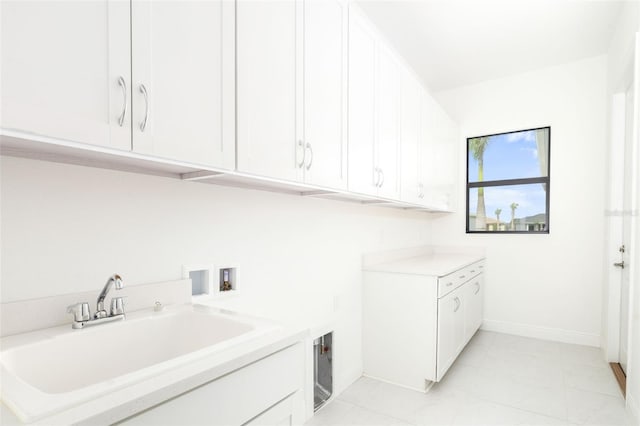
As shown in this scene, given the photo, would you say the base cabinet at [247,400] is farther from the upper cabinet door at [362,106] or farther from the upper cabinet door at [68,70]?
the upper cabinet door at [362,106]

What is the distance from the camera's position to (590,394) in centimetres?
240

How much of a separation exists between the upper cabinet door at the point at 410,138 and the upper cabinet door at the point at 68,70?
2002 millimetres

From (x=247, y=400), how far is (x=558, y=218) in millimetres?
3773

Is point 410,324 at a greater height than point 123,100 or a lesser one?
lesser

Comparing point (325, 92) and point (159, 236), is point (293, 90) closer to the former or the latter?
point (325, 92)

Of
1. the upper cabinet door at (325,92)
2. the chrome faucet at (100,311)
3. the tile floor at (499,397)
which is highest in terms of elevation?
the upper cabinet door at (325,92)

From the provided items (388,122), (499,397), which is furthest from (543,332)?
(388,122)

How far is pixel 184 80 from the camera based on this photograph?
3.52 feet

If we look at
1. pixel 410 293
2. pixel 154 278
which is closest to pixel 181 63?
pixel 154 278

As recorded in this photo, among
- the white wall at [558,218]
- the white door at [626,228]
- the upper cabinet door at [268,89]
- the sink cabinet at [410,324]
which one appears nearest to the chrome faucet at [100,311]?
the upper cabinet door at [268,89]

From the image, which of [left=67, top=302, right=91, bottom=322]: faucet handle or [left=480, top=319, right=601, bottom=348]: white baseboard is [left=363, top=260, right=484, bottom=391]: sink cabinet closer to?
[left=480, top=319, right=601, bottom=348]: white baseboard

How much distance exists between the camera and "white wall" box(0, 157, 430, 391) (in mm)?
1039

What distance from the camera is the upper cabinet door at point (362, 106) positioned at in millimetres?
1947

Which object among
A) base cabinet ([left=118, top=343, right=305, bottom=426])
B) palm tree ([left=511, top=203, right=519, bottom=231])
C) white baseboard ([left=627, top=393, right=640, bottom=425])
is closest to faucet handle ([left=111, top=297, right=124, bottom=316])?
base cabinet ([left=118, top=343, right=305, bottom=426])
